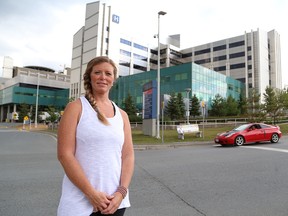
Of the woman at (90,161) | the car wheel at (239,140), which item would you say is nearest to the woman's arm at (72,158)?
Answer: the woman at (90,161)

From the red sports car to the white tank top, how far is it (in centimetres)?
1307

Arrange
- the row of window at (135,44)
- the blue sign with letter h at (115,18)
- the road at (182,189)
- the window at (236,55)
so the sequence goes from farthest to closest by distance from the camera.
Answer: the row of window at (135,44), the blue sign with letter h at (115,18), the window at (236,55), the road at (182,189)

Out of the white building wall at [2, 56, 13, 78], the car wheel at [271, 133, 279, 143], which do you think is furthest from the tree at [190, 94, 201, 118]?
the white building wall at [2, 56, 13, 78]

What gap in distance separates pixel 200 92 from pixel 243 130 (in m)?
40.5

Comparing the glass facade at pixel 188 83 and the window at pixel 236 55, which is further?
the window at pixel 236 55

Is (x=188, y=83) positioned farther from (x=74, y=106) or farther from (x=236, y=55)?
(x=74, y=106)

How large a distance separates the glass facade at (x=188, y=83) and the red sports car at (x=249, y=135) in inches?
1391

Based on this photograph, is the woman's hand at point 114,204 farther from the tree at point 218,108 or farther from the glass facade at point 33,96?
the glass facade at point 33,96

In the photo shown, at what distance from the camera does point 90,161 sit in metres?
1.59

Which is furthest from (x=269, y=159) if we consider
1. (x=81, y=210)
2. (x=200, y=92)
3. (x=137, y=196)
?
(x=200, y=92)

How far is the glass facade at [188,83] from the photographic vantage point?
172 feet

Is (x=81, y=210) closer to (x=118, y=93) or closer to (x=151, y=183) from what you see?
(x=151, y=183)

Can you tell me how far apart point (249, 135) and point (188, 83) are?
127 ft

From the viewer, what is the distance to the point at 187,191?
191 inches
